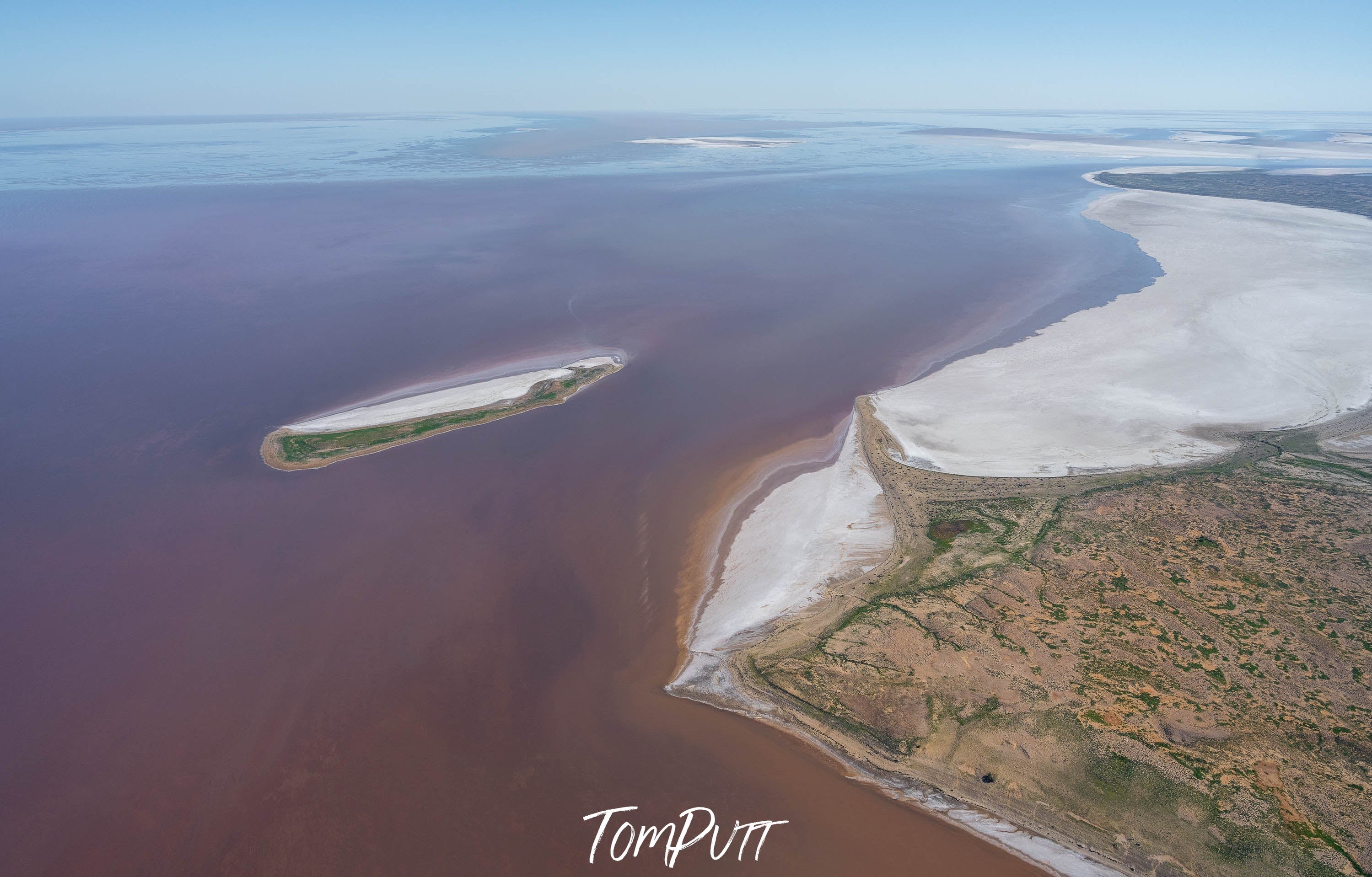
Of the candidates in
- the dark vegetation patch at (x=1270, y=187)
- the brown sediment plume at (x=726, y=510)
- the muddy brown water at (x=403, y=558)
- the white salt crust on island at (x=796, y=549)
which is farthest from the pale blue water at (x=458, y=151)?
the white salt crust on island at (x=796, y=549)

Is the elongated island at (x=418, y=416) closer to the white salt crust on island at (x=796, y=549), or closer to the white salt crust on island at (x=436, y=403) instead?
the white salt crust on island at (x=436, y=403)

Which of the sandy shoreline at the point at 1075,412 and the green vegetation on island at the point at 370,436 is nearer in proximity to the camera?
the sandy shoreline at the point at 1075,412

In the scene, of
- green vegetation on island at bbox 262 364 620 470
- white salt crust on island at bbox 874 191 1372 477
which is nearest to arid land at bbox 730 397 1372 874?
white salt crust on island at bbox 874 191 1372 477

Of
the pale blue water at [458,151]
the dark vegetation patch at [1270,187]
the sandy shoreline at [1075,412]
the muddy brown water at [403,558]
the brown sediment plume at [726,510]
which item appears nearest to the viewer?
the muddy brown water at [403,558]

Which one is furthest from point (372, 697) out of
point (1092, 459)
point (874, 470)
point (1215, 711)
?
point (1092, 459)

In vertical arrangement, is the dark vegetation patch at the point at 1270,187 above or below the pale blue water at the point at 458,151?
below

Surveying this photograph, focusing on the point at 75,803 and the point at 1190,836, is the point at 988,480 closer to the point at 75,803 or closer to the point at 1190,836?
the point at 1190,836
